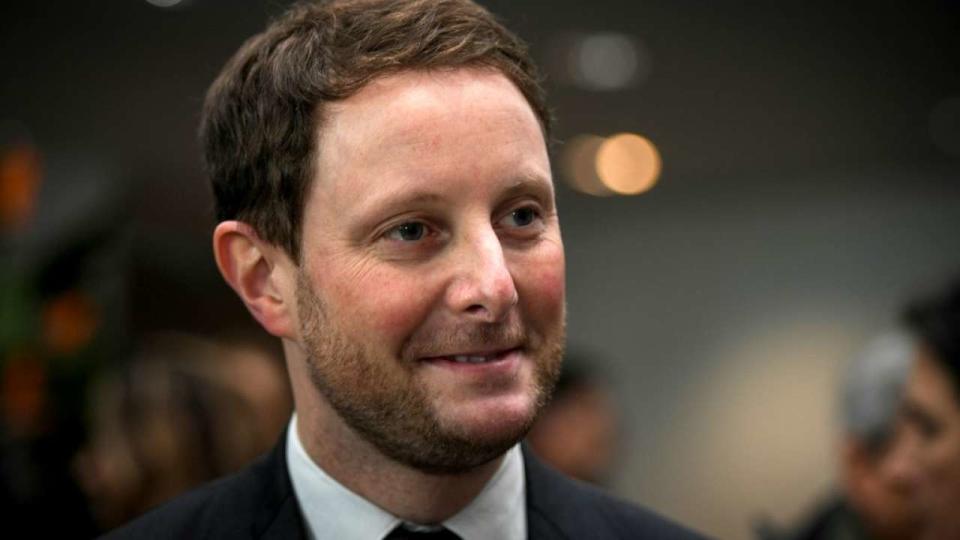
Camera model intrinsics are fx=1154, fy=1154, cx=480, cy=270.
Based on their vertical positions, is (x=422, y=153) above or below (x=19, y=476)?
above

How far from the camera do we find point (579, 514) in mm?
1939

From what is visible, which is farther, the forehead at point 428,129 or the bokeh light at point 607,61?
the bokeh light at point 607,61

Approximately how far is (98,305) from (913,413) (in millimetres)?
3309

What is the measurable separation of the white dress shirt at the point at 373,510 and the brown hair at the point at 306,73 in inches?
14.6

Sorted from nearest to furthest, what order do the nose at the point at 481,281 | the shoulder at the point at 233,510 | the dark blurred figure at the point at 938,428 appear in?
the nose at the point at 481,281 < the shoulder at the point at 233,510 < the dark blurred figure at the point at 938,428

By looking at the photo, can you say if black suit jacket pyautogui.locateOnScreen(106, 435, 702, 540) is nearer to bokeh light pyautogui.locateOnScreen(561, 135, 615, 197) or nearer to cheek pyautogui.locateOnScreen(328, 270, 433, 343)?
cheek pyautogui.locateOnScreen(328, 270, 433, 343)

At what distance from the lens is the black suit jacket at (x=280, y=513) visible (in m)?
1.85

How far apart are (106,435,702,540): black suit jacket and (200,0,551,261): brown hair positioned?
0.40m

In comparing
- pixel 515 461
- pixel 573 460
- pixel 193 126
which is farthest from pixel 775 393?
pixel 515 461

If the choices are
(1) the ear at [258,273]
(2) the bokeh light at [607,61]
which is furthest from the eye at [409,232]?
(2) the bokeh light at [607,61]

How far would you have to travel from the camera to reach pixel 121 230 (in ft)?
16.8

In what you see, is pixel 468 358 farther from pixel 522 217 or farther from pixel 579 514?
pixel 579 514

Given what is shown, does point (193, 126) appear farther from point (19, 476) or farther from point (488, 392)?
point (488, 392)

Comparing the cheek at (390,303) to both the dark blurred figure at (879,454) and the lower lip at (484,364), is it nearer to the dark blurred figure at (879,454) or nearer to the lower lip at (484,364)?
the lower lip at (484,364)
